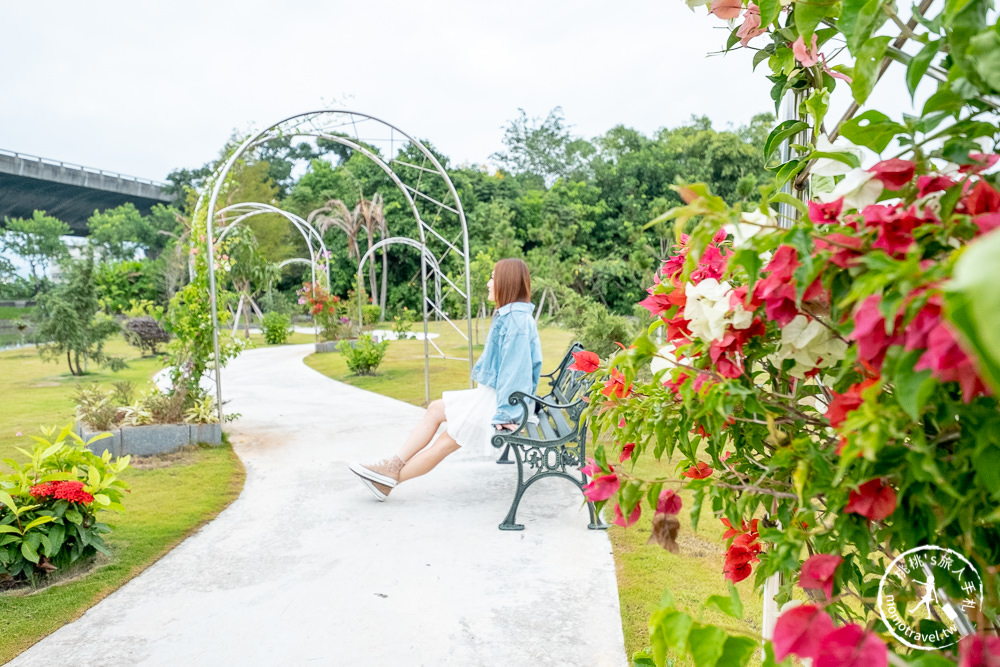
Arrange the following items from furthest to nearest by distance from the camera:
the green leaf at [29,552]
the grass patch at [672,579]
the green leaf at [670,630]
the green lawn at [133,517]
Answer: the green leaf at [29,552] → the green lawn at [133,517] → the grass patch at [672,579] → the green leaf at [670,630]

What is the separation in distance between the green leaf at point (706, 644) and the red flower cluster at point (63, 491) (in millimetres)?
2881

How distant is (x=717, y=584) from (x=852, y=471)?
2.41 meters

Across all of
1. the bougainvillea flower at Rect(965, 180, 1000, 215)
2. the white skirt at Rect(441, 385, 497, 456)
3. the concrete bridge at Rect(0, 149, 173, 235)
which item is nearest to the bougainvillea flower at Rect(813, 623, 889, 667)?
the bougainvillea flower at Rect(965, 180, 1000, 215)

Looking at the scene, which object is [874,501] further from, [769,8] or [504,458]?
[504,458]

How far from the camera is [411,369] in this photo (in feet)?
36.7

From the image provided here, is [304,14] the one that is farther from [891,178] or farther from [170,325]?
[891,178]

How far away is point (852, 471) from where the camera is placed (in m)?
0.71

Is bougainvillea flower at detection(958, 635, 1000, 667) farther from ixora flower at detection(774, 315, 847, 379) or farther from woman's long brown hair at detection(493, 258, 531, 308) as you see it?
woman's long brown hair at detection(493, 258, 531, 308)

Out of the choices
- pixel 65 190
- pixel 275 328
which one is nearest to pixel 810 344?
pixel 275 328

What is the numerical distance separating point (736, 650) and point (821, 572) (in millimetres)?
133

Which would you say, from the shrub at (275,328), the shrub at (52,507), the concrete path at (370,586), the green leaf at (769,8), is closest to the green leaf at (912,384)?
the green leaf at (769,8)

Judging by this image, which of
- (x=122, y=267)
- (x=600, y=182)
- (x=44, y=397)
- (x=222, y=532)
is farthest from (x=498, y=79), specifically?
(x=222, y=532)

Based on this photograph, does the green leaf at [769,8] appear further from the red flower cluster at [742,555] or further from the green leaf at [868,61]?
the red flower cluster at [742,555]

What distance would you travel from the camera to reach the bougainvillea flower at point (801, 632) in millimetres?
614
